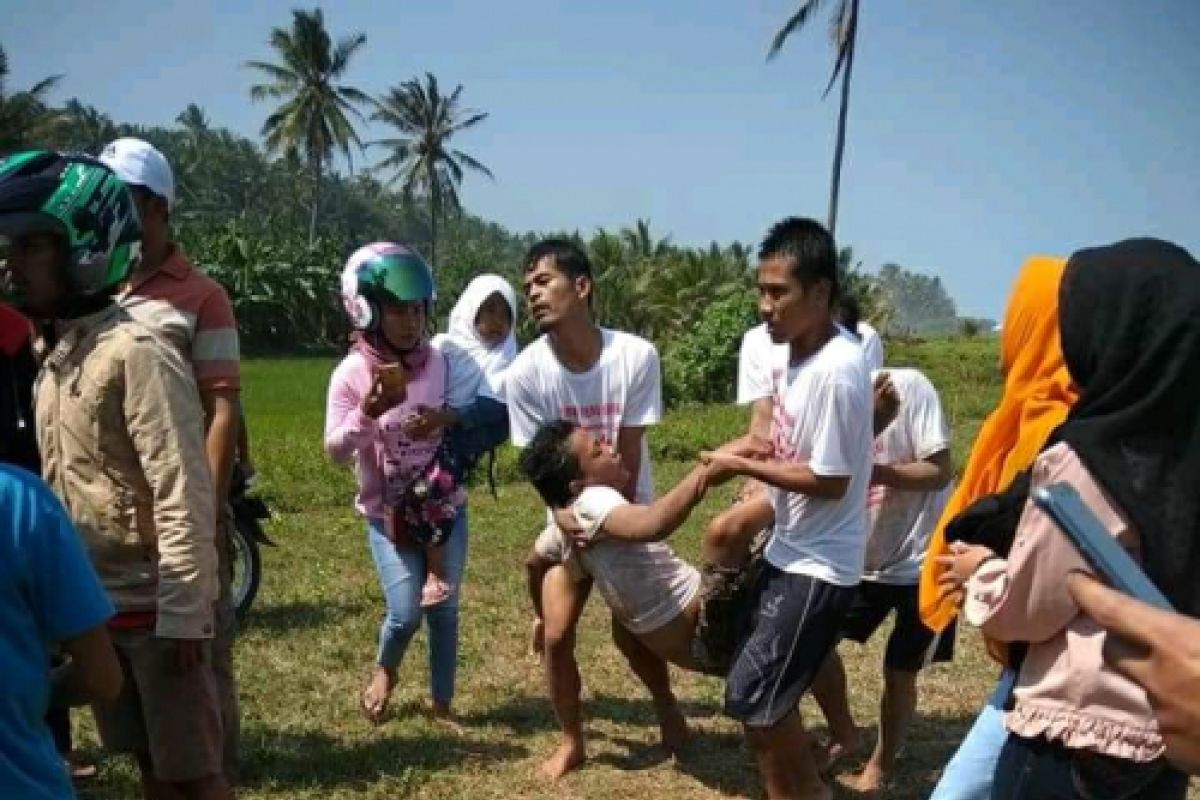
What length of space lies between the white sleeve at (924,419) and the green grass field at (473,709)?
4.07ft

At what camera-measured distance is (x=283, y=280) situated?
1254 inches

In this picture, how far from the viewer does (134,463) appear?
8.15 feet

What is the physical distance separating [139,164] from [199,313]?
0.43 metres

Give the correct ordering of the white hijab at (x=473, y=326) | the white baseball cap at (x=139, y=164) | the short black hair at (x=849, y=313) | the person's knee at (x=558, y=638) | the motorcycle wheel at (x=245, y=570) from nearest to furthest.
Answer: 1. the white baseball cap at (x=139, y=164)
2. the person's knee at (x=558, y=638)
3. the short black hair at (x=849, y=313)
4. the white hijab at (x=473, y=326)
5. the motorcycle wheel at (x=245, y=570)

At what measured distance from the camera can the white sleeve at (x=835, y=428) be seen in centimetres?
296

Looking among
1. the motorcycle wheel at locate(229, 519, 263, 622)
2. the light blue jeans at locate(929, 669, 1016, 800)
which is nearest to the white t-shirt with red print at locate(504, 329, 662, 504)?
the light blue jeans at locate(929, 669, 1016, 800)

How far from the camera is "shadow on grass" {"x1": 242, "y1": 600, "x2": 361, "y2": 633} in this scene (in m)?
5.54

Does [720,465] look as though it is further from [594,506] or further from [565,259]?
[565,259]

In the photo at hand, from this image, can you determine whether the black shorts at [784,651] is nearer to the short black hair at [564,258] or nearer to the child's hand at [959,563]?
the child's hand at [959,563]

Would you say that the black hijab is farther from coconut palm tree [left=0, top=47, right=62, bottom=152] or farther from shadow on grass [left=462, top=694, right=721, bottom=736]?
coconut palm tree [left=0, top=47, right=62, bottom=152]

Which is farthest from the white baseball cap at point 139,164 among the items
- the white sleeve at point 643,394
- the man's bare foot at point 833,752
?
the man's bare foot at point 833,752

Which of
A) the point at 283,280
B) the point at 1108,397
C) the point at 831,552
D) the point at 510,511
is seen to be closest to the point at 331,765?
the point at 831,552

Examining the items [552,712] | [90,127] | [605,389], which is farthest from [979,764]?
[90,127]

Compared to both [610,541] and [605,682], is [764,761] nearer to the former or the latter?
[610,541]
